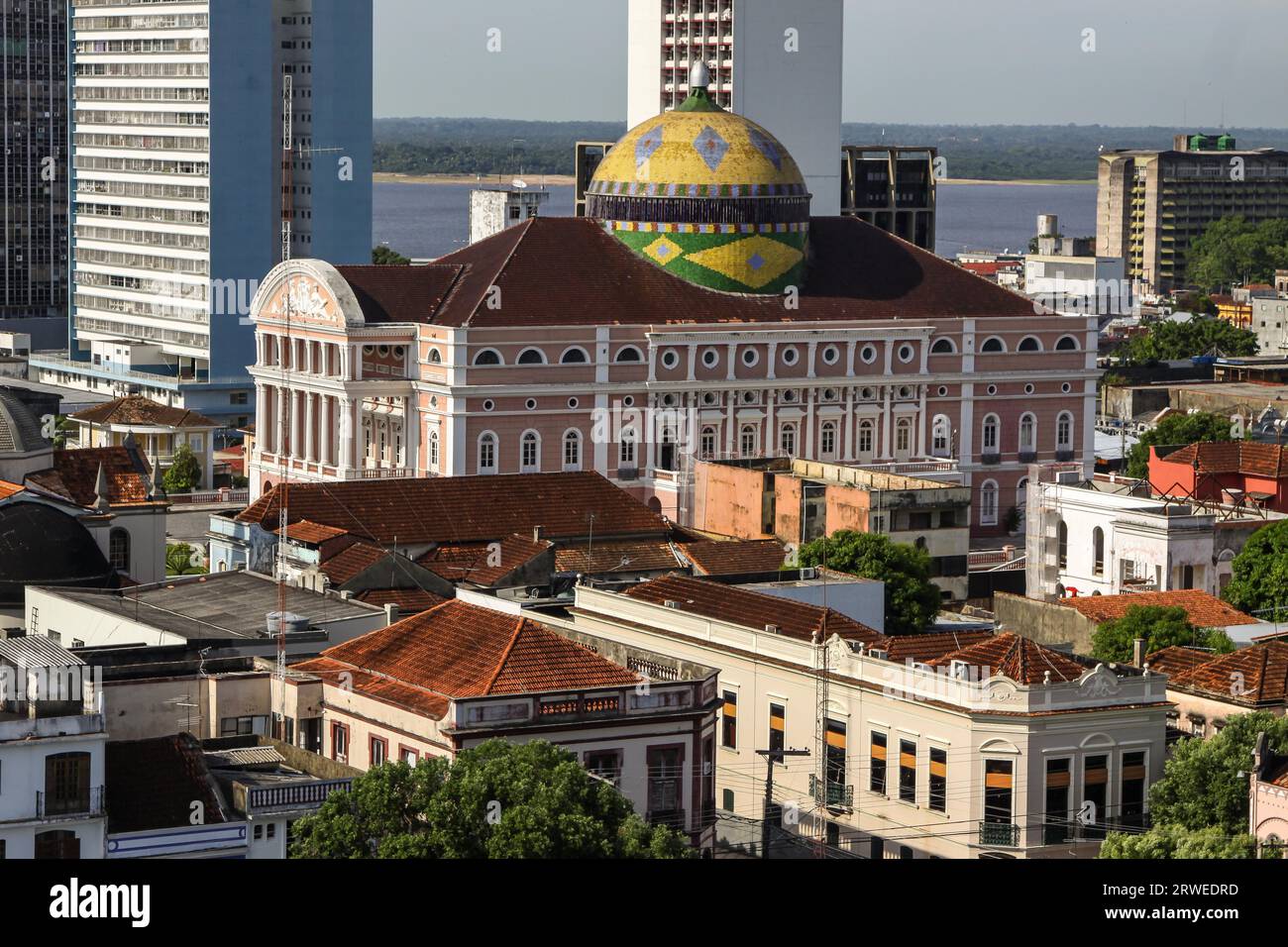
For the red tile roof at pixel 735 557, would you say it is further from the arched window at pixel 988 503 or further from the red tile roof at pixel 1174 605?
the arched window at pixel 988 503

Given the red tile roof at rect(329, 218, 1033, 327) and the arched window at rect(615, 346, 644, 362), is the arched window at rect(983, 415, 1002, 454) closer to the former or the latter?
the red tile roof at rect(329, 218, 1033, 327)

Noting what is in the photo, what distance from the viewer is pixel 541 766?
31812 mm

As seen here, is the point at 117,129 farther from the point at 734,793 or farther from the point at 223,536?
the point at 734,793

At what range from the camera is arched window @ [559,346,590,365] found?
8656 cm

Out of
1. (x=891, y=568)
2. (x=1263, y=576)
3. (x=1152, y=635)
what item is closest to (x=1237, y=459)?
(x=1263, y=576)

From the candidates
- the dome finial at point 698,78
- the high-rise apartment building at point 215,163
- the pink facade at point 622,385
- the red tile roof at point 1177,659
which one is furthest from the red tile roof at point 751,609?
the high-rise apartment building at point 215,163

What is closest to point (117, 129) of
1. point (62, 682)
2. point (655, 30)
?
point (655, 30)

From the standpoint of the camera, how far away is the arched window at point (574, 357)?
284 ft

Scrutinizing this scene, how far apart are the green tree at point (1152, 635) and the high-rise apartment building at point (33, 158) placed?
111 metres

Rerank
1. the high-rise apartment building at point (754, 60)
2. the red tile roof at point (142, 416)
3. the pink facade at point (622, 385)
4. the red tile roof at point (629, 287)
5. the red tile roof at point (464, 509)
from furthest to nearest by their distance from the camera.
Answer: the high-rise apartment building at point (754, 60), the red tile roof at point (142, 416), the red tile roof at point (629, 287), the pink facade at point (622, 385), the red tile roof at point (464, 509)

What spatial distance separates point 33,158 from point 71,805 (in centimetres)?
13134

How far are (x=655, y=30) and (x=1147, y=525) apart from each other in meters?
72.8

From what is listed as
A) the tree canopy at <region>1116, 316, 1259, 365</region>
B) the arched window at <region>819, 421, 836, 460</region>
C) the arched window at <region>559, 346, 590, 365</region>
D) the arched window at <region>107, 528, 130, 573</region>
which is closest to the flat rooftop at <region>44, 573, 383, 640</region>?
the arched window at <region>107, 528, 130, 573</region>
